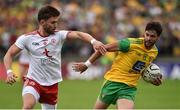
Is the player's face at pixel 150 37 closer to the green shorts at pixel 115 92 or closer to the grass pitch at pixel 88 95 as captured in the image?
the green shorts at pixel 115 92

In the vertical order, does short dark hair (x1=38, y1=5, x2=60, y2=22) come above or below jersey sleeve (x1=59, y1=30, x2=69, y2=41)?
above

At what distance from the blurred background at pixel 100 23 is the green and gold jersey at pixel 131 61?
14.7 m

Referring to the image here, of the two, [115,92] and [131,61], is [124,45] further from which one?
[115,92]

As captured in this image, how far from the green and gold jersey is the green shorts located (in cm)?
8

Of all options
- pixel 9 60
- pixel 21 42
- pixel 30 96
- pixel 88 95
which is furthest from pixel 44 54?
pixel 88 95

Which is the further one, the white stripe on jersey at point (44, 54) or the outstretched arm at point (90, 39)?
the white stripe on jersey at point (44, 54)

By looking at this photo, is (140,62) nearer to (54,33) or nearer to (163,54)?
(54,33)

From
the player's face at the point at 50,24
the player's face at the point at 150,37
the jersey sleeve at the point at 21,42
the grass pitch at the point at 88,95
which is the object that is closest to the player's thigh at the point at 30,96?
the jersey sleeve at the point at 21,42

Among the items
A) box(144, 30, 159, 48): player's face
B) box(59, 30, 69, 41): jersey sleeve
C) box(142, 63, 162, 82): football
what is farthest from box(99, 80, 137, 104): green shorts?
box(59, 30, 69, 41): jersey sleeve

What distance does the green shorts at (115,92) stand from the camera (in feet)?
37.6

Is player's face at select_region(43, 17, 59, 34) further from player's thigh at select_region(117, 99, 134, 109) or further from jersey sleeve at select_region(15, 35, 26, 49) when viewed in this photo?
player's thigh at select_region(117, 99, 134, 109)

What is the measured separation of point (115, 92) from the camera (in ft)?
→ 37.9

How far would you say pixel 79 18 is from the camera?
2838 cm

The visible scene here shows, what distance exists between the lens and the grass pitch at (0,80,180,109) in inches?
742
